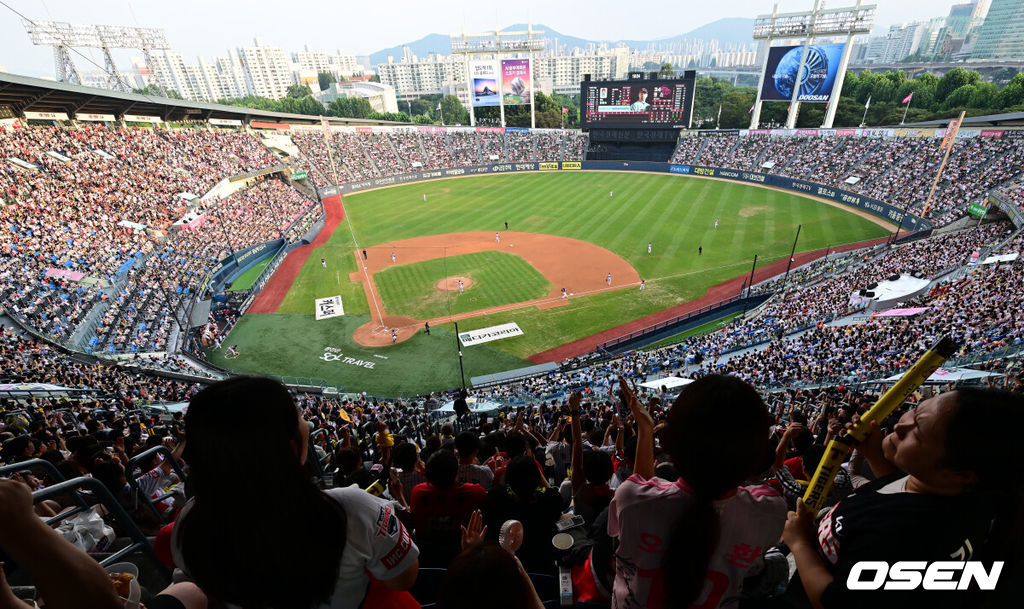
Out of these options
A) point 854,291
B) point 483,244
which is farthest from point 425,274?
point 854,291

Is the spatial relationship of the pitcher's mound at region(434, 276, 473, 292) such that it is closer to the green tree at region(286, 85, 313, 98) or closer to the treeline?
the treeline

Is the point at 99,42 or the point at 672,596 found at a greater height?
the point at 99,42

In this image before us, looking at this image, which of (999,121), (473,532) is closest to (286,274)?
(473,532)

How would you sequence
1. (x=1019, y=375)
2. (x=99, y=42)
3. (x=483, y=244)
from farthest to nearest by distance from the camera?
(x=99, y=42), (x=483, y=244), (x=1019, y=375)

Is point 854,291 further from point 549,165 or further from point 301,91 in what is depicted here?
point 301,91

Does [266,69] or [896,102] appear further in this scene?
[266,69]

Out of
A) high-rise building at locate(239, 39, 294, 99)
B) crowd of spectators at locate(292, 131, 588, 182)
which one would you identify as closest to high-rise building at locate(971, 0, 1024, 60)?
crowd of spectators at locate(292, 131, 588, 182)

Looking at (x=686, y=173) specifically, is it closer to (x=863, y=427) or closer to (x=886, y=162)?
(x=886, y=162)
